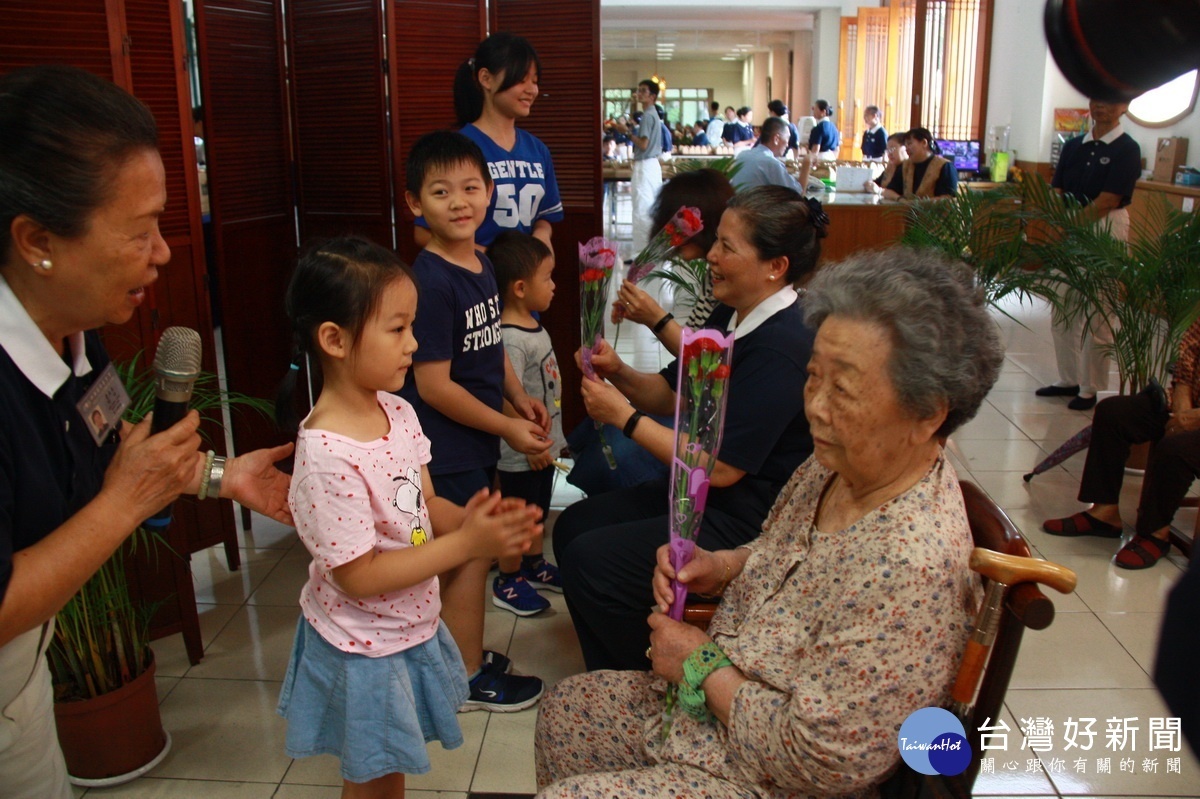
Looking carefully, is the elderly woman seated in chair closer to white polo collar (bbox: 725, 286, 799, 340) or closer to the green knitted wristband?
the green knitted wristband

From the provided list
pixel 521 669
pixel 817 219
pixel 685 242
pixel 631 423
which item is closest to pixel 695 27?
pixel 685 242

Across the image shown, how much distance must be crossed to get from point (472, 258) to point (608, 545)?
33.5 inches

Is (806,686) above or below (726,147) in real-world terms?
below

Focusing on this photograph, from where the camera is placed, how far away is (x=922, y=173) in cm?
757

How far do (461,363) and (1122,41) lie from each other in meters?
1.71

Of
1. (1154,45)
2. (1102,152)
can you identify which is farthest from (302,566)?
(1102,152)

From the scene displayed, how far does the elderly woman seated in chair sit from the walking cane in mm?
29

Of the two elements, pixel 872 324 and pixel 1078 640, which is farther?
pixel 1078 640

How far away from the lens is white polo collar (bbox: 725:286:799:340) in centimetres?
226

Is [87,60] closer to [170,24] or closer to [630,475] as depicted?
[170,24]

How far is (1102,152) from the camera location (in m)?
5.74

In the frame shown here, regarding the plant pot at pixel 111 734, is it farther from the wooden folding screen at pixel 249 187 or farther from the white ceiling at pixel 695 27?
the white ceiling at pixel 695 27

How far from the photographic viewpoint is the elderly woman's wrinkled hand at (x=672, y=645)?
1604 millimetres

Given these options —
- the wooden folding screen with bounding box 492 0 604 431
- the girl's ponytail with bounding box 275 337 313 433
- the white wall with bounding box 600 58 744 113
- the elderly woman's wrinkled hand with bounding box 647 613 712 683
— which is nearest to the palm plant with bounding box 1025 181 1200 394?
the wooden folding screen with bounding box 492 0 604 431
